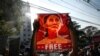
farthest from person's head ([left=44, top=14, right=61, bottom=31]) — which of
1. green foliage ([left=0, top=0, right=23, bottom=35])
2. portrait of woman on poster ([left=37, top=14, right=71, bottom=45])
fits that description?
green foliage ([left=0, top=0, right=23, bottom=35])

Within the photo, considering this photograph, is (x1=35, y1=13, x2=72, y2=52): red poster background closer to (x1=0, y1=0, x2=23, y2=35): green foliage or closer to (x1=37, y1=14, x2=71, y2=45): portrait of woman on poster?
(x1=37, y1=14, x2=71, y2=45): portrait of woman on poster

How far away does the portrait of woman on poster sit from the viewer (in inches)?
100

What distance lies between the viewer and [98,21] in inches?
102

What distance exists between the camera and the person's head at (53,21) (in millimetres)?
2543

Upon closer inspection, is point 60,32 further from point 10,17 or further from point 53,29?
point 10,17

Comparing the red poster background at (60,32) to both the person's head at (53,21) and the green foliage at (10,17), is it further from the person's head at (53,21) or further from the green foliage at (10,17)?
the green foliage at (10,17)

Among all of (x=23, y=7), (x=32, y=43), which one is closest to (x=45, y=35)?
(x=32, y=43)

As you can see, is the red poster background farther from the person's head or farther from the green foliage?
the green foliage

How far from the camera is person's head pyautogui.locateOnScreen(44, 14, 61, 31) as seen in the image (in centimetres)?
254

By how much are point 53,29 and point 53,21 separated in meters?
0.08

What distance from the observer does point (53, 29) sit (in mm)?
2555

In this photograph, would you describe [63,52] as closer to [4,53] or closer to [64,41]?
[64,41]

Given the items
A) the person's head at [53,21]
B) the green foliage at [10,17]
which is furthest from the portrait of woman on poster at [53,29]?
the green foliage at [10,17]

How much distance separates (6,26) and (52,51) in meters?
0.53
